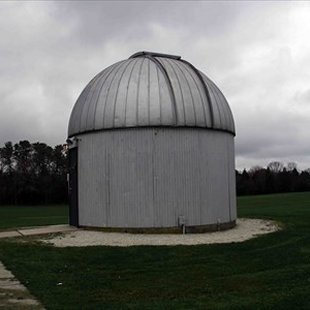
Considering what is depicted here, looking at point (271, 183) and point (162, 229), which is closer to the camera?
point (162, 229)

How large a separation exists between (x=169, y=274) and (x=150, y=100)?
7985 millimetres

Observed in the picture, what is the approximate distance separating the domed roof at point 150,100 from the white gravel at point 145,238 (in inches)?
150

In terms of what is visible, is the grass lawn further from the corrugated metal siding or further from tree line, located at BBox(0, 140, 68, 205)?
tree line, located at BBox(0, 140, 68, 205)

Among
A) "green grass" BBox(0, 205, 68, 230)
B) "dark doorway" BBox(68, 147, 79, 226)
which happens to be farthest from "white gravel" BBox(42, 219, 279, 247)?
"green grass" BBox(0, 205, 68, 230)

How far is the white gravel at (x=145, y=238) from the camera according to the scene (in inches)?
595

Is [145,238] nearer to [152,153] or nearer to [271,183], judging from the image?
[152,153]

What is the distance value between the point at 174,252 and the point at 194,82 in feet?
24.4

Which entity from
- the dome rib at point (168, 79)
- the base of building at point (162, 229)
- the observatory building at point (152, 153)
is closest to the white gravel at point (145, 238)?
the base of building at point (162, 229)

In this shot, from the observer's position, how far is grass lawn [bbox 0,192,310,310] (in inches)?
324

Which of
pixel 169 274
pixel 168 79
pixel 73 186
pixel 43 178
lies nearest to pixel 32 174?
pixel 43 178

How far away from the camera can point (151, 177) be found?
56.6 ft

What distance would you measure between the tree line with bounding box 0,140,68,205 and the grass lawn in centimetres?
5969

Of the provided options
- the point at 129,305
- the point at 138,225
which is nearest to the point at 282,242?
the point at 138,225

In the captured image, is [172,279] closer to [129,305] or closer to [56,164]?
[129,305]
